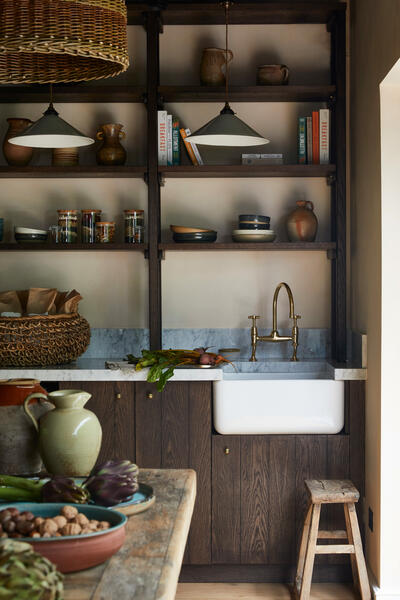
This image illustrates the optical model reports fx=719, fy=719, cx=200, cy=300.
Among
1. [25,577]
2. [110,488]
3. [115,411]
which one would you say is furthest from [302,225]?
[25,577]

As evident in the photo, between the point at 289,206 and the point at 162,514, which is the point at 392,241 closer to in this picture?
the point at 289,206

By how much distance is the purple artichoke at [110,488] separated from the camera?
5.15 feet

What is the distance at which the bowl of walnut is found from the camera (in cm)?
127

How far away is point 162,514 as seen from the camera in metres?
1.60

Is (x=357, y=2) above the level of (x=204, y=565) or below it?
above

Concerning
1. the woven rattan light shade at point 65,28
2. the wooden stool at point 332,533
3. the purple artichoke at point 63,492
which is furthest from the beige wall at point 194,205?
the purple artichoke at point 63,492

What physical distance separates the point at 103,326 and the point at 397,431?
174 cm

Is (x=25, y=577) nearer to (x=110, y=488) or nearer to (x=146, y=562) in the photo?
(x=146, y=562)

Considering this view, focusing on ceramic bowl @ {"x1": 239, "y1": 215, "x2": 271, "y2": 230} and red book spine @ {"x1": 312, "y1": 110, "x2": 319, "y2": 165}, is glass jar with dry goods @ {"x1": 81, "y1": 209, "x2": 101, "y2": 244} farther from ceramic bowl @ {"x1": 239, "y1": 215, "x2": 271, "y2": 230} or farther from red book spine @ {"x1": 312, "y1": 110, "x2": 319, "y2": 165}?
red book spine @ {"x1": 312, "y1": 110, "x2": 319, "y2": 165}

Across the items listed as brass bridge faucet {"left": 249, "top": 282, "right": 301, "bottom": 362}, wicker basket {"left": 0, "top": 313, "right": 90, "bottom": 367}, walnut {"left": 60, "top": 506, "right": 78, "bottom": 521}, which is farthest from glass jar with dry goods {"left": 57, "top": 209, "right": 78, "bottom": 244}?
walnut {"left": 60, "top": 506, "right": 78, "bottom": 521}

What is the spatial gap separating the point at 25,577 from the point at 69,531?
0.30m

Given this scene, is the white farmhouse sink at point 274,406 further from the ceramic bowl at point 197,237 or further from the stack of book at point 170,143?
the stack of book at point 170,143

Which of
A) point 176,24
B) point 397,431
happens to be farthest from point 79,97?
point 397,431

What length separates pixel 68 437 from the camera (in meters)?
1.74
